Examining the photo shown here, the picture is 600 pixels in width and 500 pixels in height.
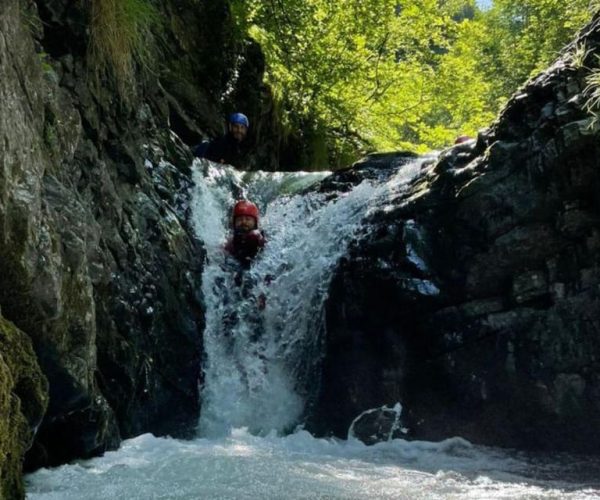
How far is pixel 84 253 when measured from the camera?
4805 millimetres

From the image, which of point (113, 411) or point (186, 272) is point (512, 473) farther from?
point (186, 272)

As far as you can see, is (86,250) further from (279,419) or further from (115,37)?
(279,419)

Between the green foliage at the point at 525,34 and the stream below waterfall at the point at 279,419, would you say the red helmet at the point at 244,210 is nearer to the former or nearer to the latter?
the stream below waterfall at the point at 279,419

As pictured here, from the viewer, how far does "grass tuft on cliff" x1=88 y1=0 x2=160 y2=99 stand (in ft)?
20.2

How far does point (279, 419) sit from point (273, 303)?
4.71 feet

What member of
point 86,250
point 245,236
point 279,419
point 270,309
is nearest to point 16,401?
point 86,250

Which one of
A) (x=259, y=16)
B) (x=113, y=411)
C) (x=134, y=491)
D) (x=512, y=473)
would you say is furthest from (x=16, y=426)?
(x=259, y=16)

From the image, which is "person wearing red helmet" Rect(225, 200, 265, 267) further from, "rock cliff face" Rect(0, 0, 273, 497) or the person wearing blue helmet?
the person wearing blue helmet

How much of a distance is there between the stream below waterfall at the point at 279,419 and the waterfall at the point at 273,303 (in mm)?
13

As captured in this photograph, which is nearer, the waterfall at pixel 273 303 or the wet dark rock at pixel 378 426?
the wet dark rock at pixel 378 426

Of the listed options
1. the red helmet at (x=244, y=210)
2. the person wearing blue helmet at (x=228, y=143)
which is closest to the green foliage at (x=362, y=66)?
the person wearing blue helmet at (x=228, y=143)

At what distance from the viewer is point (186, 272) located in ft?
25.0

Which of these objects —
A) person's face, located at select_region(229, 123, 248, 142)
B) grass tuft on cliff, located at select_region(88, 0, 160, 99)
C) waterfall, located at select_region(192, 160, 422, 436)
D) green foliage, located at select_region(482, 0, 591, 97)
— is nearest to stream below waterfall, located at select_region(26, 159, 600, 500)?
waterfall, located at select_region(192, 160, 422, 436)

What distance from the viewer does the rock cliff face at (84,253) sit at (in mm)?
3902
